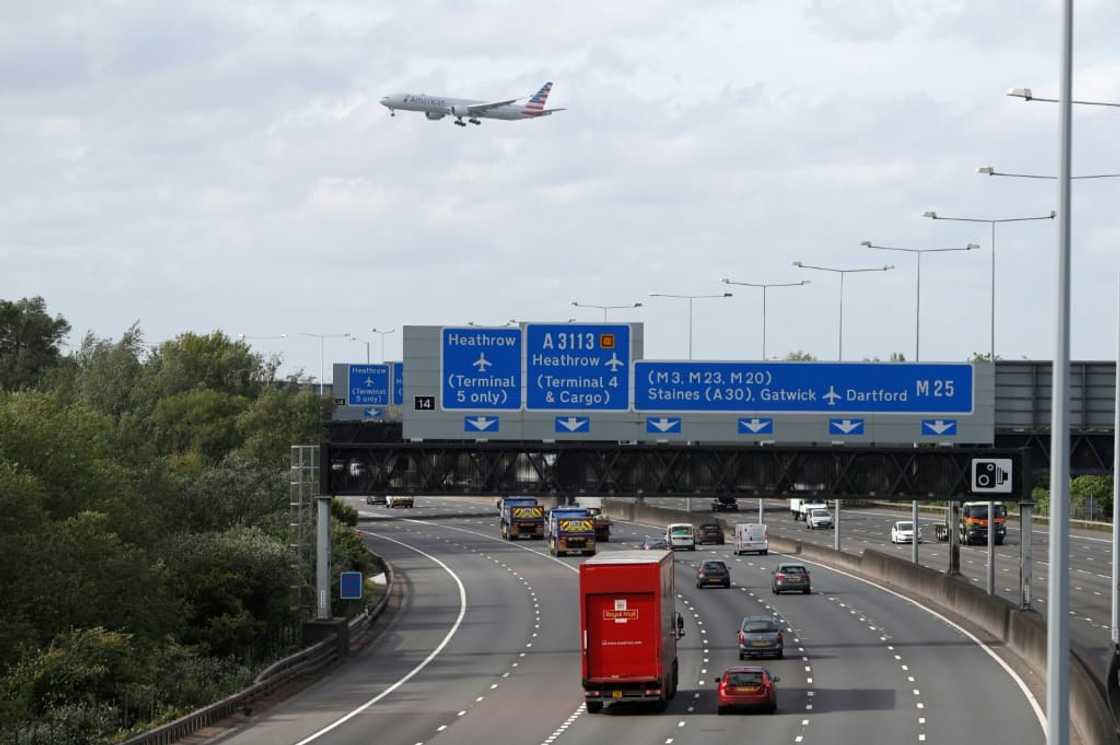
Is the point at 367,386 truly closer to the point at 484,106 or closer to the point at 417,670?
the point at 484,106

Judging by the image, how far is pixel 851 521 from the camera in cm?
16112

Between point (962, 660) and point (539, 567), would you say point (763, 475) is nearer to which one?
point (962, 660)

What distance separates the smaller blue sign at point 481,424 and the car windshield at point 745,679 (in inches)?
681

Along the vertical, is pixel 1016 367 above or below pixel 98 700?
above

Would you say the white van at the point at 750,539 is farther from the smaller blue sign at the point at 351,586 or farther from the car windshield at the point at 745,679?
the car windshield at the point at 745,679

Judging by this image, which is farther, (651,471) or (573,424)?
(651,471)

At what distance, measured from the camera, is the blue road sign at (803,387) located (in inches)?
2473

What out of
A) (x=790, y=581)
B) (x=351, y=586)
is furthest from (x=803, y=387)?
(x=790, y=581)

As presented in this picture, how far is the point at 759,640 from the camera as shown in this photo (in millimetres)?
60688

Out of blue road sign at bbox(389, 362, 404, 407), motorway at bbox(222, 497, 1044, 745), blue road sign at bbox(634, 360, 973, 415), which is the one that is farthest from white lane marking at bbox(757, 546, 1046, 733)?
blue road sign at bbox(389, 362, 404, 407)

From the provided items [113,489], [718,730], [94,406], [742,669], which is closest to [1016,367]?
[742,669]

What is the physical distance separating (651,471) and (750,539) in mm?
48848

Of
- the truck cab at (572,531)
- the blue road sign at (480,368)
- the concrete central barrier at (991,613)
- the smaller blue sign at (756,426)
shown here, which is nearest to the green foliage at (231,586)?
the blue road sign at (480,368)

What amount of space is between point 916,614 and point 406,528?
249ft
